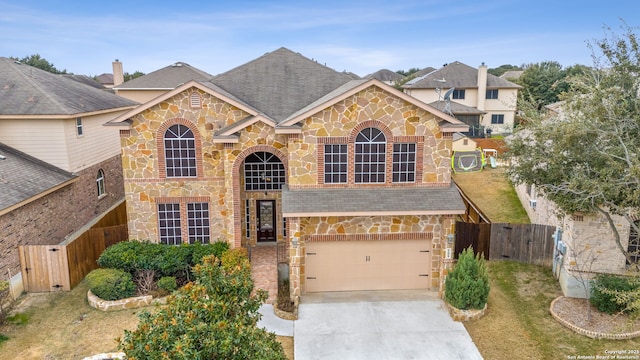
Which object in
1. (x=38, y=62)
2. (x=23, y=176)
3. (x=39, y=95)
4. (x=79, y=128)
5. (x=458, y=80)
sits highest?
(x=38, y=62)

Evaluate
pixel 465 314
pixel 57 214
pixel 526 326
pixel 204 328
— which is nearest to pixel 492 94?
pixel 526 326

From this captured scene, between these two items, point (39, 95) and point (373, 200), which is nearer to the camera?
point (373, 200)

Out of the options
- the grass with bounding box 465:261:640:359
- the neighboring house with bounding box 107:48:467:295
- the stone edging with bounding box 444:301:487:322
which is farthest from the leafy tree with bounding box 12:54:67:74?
the grass with bounding box 465:261:640:359

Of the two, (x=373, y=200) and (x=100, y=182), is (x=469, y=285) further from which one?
(x=100, y=182)

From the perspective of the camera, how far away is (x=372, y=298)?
52.7ft

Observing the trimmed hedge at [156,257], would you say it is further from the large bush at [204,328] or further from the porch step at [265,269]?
the large bush at [204,328]

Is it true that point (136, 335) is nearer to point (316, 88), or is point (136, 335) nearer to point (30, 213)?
point (30, 213)

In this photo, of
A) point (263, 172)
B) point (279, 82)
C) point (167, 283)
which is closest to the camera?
point (167, 283)

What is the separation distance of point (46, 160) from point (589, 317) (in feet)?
72.4

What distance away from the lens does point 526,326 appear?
14.1m

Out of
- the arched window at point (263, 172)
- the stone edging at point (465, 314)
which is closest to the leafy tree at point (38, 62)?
the arched window at point (263, 172)

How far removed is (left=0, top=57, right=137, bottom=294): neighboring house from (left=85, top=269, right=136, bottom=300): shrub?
278 centimetres

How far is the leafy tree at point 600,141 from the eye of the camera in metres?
12.5

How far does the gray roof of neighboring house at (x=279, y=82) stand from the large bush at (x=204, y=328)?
1164 cm
